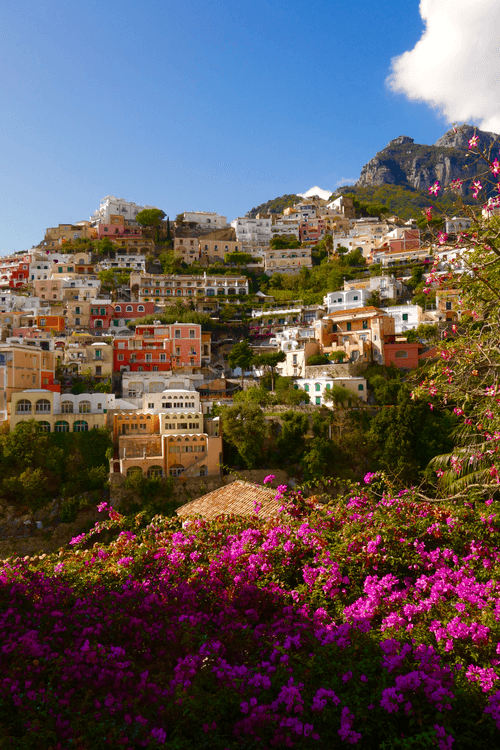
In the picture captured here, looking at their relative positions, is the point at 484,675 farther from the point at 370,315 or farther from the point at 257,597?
the point at 370,315

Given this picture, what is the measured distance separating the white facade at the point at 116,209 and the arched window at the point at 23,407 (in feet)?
165

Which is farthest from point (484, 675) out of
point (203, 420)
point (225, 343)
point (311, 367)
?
point (225, 343)

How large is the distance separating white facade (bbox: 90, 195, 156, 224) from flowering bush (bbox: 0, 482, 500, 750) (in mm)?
71427

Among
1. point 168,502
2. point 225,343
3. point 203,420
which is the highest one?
point 225,343

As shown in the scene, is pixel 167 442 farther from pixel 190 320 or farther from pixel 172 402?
pixel 190 320

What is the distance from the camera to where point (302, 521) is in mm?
5469

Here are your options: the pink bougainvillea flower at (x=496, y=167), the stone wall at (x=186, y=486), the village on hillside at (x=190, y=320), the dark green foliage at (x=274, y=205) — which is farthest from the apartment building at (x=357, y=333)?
the dark green foliage at (x=274, y=205)

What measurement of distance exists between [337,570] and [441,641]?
3.68 feet

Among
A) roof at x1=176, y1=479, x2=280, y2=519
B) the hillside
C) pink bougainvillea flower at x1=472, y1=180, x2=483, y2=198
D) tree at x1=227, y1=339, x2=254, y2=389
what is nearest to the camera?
pink bougainvillea flower at x1=472, y1=180, x2=483, y2=198

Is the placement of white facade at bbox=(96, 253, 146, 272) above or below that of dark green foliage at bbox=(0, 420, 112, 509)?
above

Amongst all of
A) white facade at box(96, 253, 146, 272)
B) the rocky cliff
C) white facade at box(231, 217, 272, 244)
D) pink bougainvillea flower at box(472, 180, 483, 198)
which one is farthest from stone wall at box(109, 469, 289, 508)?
the rocky cliff

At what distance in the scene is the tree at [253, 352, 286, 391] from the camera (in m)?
34.8

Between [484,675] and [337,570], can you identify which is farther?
[337,570]

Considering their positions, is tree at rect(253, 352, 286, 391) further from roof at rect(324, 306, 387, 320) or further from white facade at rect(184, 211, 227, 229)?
white facade at rect(184, 211, 227, 229)
